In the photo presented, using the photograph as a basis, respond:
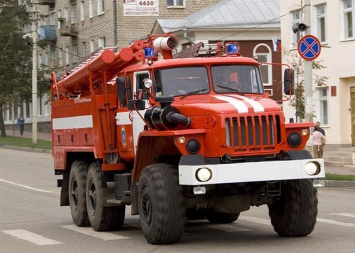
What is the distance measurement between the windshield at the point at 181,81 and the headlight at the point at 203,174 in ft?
5.66

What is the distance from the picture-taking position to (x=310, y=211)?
13.7m

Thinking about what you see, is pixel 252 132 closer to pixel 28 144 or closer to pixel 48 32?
pixel 28 144

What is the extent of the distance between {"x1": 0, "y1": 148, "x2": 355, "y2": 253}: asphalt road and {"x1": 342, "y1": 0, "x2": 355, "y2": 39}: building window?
55.5 ft

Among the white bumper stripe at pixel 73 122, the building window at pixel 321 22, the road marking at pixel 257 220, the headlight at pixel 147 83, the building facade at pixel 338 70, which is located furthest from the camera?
the building window at pixel 321 22

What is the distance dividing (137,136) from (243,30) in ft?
134

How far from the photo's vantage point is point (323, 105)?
4109cm

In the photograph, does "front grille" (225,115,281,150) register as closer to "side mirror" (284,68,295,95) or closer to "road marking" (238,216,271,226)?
"side mirror" (284,68,295,95)

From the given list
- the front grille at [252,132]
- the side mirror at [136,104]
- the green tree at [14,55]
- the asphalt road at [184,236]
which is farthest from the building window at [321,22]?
the green tree at [14,55]

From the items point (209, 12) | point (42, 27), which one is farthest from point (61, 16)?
point (209, 12)

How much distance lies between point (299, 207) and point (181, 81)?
2.39 m

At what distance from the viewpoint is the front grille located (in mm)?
13008

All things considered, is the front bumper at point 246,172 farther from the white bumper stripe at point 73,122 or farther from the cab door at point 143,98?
the white bumper stripe at point 73,122

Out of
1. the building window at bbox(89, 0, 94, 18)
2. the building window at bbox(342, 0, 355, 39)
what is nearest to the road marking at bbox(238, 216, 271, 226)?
the building window at bbox(342, 0, 355, 39)

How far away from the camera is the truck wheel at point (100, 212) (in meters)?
15.8
